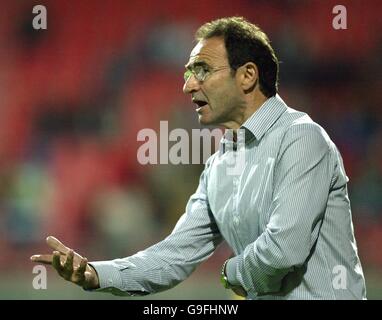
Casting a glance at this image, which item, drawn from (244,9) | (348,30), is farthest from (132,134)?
(348,30)

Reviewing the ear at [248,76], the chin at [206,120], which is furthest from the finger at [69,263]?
the ear at [248,76]

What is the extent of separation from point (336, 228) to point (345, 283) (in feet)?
0.39

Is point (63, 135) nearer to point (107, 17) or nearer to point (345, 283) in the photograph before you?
point (107, 17)

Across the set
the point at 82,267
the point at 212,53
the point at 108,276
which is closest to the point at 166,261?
the point at 108,276

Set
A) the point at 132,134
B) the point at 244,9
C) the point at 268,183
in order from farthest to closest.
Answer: the point at 244,9
the point at 132,134
the point at 268,183

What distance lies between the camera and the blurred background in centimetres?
414

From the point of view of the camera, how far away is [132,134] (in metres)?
4.46

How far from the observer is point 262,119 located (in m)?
1.78

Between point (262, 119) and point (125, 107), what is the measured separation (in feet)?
9.36

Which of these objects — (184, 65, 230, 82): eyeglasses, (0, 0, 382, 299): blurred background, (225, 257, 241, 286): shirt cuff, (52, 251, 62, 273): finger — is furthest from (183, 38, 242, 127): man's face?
(0, 0, 382, 299): blurred background

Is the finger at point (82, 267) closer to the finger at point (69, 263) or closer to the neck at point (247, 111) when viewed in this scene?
the finger at point (69, 263)

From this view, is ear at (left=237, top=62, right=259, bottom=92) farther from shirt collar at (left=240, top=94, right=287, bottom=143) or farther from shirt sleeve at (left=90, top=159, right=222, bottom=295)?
shirt sleeve at (left=90, top=159, right=222, bottom=295)

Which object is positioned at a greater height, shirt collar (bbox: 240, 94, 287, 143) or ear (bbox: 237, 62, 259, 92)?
ear (bbox: 237, 62, 259, 92)

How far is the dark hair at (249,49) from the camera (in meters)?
1.89
